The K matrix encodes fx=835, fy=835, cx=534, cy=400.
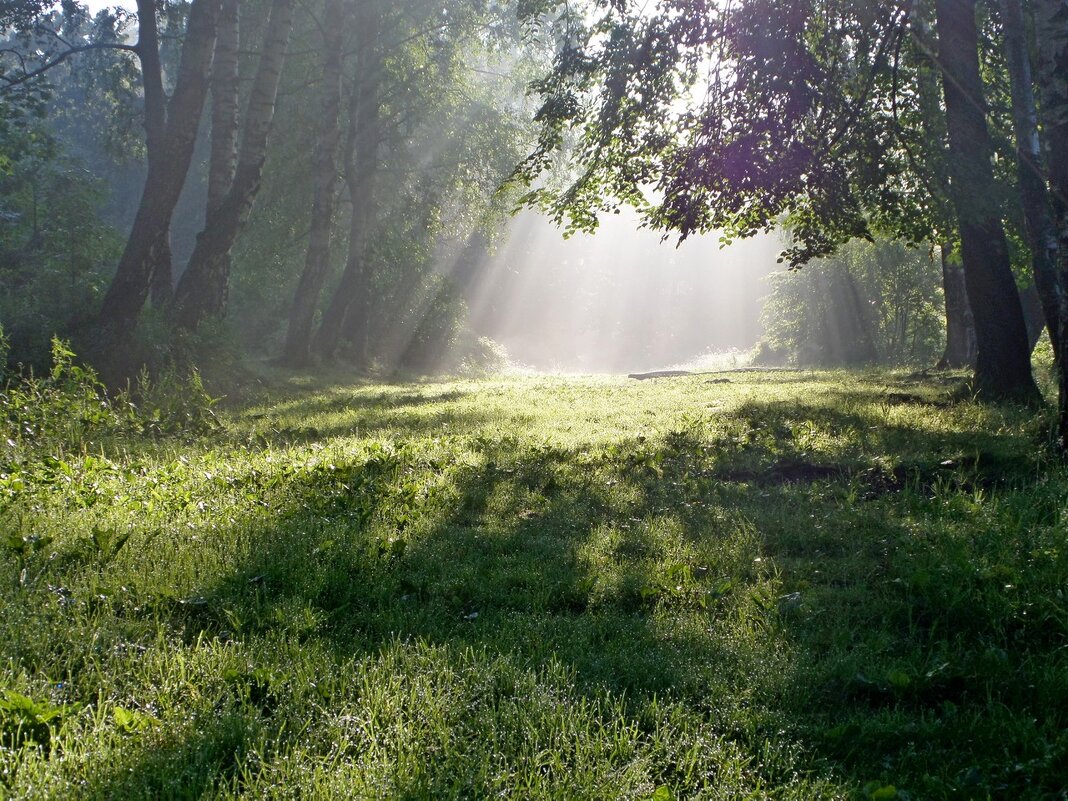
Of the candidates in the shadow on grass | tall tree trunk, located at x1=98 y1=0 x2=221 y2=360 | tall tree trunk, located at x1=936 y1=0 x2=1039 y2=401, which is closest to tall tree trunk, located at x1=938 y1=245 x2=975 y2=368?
tall tree trunk, located at x1=936 y1=0 x2=1039 y2=401

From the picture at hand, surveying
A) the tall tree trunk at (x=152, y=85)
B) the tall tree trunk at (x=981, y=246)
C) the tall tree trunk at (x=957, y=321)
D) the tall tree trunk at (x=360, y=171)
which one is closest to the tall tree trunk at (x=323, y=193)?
the tall tree trunk at (x=360, y=171)

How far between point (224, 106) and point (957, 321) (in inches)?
694

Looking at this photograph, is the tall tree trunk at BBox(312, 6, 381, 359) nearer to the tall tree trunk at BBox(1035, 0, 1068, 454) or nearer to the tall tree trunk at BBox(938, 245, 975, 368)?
the tall tree trunk at BBox(938, 245, 975, 368)

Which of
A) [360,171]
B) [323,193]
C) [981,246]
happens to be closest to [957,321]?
[981,246]

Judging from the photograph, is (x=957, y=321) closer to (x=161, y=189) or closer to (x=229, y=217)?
(x=229, y=217)

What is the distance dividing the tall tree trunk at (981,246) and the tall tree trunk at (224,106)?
11718 millimetres

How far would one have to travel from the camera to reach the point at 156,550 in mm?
4758

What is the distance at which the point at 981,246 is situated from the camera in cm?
1155

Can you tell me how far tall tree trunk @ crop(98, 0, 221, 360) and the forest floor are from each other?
22.1ft

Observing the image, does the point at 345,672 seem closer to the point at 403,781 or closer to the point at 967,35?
the point at 403,781

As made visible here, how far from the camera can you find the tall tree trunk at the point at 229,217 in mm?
15508

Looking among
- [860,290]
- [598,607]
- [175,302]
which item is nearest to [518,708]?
[598,607]

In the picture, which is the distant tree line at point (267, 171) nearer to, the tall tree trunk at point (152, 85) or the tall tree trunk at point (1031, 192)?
the tall tree trunk at point (152, 85)

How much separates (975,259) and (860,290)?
112ft
